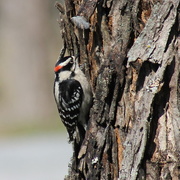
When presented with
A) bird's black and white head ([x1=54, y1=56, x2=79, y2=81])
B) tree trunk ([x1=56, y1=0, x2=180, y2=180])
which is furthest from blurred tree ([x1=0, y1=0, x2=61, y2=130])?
tree trunk ([x1=56, y1=0, x2=180, y2=180])

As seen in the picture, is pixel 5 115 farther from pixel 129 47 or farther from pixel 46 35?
pixel 129 47

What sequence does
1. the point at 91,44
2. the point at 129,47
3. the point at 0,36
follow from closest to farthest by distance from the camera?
the point at 129,47 → the point at 91,44 → the point at 0,36

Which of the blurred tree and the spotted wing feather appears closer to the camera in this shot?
the spotted wing feather

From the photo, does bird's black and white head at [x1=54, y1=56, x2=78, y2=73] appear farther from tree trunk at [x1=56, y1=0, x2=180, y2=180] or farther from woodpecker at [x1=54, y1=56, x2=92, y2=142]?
tree trunk at [x1=56, y1=0, x2=180, y2=180]

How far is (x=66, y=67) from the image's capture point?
6262 mm

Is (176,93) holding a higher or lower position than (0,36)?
lower

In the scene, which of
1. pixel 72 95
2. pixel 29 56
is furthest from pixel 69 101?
pixel 29 56

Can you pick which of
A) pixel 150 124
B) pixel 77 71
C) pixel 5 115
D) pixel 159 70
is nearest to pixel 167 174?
pixel 150 124

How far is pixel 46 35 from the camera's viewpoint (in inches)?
699

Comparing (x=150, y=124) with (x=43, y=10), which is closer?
(x=150, y=124)

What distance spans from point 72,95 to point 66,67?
1.10ft

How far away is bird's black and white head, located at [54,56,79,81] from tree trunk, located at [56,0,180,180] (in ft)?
2.10

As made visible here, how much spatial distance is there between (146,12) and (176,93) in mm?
723

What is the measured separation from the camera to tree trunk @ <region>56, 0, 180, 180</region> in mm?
4352
